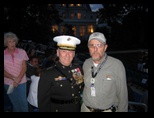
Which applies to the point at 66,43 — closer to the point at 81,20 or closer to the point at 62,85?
the point at 62,85

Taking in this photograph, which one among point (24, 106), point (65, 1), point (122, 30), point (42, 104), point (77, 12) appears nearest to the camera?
point (42, 104)

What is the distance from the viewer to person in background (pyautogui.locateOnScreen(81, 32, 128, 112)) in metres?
3.06

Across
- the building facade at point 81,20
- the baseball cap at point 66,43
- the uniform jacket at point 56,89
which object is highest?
the building facade at point 81,20

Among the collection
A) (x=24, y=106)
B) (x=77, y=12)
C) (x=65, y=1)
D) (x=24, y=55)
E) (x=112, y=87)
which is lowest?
(x=24, y=106)

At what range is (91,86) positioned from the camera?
311 centimetres

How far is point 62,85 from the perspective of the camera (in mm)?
3096

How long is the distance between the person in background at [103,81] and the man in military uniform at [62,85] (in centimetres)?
23

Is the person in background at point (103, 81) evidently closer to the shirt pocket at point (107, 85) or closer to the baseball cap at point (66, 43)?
the shirt pocket at point (107, 85)

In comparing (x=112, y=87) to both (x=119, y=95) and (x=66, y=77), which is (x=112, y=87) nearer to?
(x=119, y=95)

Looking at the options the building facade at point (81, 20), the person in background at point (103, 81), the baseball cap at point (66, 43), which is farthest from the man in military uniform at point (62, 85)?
the building facade at point (81, 20)

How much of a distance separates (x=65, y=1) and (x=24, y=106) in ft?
11.1

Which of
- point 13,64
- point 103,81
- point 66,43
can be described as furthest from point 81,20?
point 103,81

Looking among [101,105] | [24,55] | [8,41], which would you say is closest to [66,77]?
[101,105]

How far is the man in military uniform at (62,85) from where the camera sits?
119 inches
